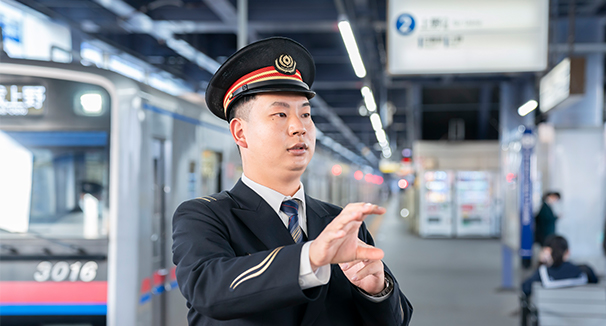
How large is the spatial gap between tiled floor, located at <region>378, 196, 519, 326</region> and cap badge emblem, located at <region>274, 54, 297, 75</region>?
5.38m

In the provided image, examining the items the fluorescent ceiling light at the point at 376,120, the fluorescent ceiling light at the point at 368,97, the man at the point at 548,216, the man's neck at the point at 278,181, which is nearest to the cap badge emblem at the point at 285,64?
the man's neck at the point at 278,181

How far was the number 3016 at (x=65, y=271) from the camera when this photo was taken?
11.0ft

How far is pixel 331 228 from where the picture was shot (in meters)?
0.88

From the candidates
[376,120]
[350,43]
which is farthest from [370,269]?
[376,120]

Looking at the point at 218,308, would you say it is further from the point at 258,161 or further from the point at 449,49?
the point at 449,49

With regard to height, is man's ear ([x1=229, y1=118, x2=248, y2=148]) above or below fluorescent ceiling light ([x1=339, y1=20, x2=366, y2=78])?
below

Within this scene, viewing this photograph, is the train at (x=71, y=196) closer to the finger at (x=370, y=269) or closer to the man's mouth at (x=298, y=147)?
the man's mouth at (x=298, y=147)

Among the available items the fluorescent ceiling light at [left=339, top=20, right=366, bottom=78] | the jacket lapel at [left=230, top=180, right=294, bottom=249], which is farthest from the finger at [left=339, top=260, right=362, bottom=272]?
the fluorescent ceiling light at [left=339, top=20, right=366, bottom=78]

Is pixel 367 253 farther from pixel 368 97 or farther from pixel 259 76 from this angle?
pixel 368 97

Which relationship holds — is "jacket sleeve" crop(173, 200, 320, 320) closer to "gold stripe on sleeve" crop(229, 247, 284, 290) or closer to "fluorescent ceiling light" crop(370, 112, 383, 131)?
"gold stripe on sleeve" crop(229, 247, 284, 290)

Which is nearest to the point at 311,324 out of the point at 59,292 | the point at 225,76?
the point at 225,76

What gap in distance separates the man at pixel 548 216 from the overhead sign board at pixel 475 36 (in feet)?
15.3

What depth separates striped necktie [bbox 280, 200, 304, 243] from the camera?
1232mm

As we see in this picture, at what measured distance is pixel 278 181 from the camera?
4.07 ft
